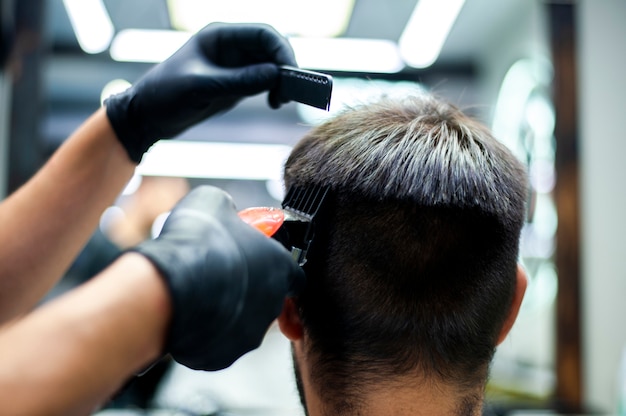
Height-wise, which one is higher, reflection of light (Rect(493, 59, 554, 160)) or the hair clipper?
the hair clipper

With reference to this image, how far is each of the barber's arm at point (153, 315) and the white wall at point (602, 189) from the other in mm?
2836

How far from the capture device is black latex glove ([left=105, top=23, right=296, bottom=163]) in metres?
A: 1.11

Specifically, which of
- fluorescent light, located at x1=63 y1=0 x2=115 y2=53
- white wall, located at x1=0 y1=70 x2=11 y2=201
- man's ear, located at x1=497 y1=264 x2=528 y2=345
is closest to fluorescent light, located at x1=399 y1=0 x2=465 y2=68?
fluorescent light, located at x1=63 y1=0 x2=115 y2=53

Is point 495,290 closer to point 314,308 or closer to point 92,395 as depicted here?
point 314,308

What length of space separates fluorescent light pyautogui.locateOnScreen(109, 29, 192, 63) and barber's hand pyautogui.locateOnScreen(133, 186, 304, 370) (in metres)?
3.00

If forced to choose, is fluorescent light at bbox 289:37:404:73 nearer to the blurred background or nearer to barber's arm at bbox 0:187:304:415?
the blurred background

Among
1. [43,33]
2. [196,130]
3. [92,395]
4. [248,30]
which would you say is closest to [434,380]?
[92,395]

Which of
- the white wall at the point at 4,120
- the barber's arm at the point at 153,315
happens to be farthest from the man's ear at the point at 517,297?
the white wall at the point at 4,120

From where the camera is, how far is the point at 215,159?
4438mm

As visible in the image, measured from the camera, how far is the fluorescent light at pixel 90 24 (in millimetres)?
3359

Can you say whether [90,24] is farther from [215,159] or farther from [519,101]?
[519,101]

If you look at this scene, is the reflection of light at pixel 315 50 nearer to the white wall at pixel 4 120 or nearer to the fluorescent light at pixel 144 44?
the fluorescent light at pixel 144 44

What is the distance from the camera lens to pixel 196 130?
13.6 ft

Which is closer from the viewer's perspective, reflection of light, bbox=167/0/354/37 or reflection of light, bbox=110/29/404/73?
reflection of light, bbox=167/0/354/37
